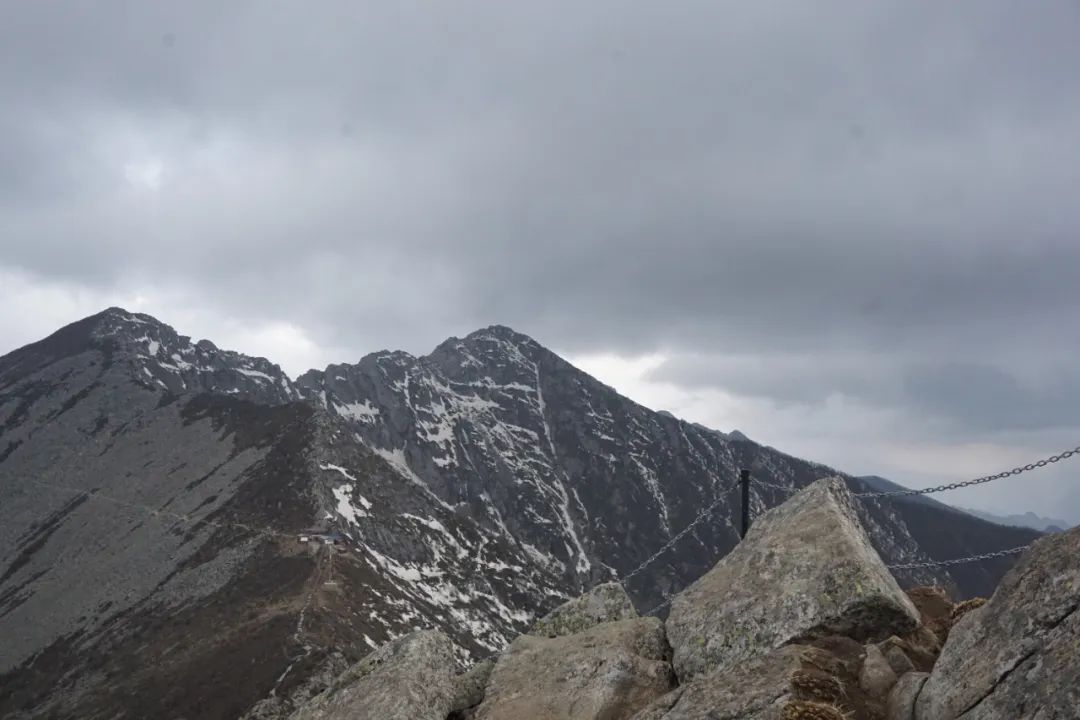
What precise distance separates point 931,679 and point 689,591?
6347 millimetres

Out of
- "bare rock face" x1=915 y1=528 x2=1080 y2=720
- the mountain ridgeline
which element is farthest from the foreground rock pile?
the mountain ridgeline

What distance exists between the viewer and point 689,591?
52.5 feet

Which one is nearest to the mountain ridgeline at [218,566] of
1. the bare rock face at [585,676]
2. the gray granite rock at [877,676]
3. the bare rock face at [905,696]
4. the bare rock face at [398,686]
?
the bare rock face at [398,686]

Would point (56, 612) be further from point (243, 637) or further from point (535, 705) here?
point (535, 705)

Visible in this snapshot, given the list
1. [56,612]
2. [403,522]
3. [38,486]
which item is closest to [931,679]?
[403,522]

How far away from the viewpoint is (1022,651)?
29.8ft

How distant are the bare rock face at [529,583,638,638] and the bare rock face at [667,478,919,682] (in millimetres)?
3707

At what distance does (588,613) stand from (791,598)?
705 centimetres

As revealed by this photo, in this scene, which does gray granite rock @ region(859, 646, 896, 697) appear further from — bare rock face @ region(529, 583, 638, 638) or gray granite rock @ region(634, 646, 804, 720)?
bare rock face @ region(529, 583, 638, 638)

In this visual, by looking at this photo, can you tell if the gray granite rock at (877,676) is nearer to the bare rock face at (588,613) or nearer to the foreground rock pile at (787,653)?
the foreground rock pile at (787,653)

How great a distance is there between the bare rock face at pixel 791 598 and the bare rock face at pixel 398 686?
5574 millimetres

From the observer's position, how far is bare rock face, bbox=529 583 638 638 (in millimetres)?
19203

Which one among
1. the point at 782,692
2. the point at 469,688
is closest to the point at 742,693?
the point at 782,692

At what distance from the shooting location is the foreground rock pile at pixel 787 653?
9.30 m
